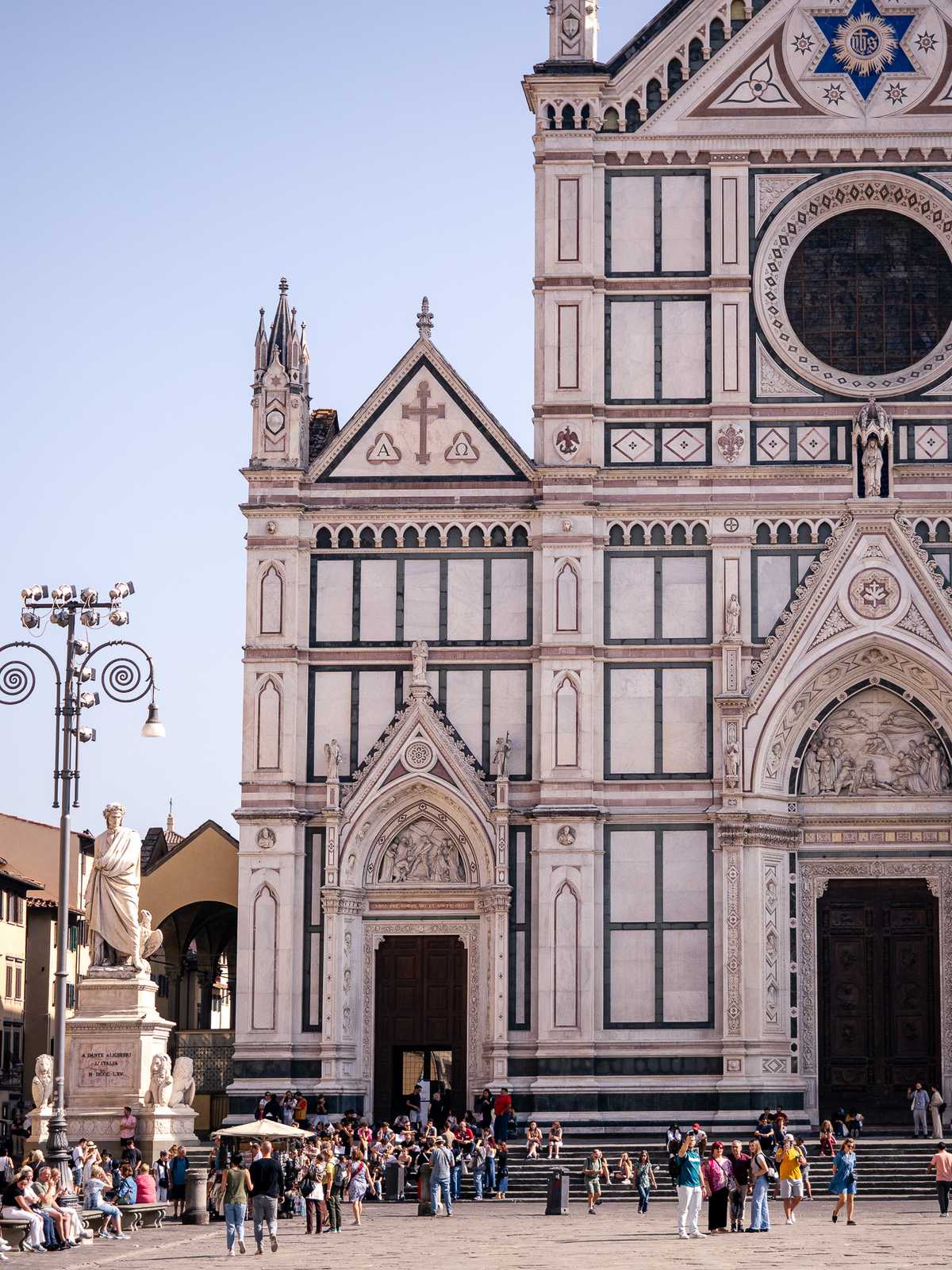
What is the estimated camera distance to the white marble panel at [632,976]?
41.0 meters

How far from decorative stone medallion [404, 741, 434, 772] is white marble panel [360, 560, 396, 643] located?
2.01 meters

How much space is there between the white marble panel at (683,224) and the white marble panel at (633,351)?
1013 millimetres

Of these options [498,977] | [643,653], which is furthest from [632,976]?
[643,653]

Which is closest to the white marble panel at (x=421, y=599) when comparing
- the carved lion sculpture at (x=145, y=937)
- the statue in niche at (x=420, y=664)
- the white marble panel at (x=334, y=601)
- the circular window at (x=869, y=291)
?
the statue in niche at (x=420, y=664)

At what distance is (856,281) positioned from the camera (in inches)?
1715

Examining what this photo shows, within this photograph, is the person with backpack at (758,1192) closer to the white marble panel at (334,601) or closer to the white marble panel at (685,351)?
the white marble panel at (334,601)

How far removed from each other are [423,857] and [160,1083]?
7.61 metres

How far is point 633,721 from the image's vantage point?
41906 millimetres

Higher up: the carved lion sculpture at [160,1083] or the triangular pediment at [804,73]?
the triangular pediment at [804,73]

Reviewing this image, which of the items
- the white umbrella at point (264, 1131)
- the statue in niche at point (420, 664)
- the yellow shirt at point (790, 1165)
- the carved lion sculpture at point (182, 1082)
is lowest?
the yellow shirt at point (790, 1165)

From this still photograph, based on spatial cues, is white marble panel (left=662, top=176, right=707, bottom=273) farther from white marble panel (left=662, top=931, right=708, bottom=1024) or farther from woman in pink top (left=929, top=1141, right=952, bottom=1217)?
woman in pink top (left=929, top=1141, right=952, bottom=1217)

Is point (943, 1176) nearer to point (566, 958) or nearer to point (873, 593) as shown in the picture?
point (566, 958)

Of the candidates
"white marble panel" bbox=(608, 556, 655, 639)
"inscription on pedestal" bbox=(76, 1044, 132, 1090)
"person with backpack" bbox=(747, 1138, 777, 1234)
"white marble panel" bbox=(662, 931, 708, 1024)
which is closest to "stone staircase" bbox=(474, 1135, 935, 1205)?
"white marble panel" bbox=(662, 931, 708, 1024)

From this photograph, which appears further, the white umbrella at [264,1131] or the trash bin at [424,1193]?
the trash bin at [424,1193]
